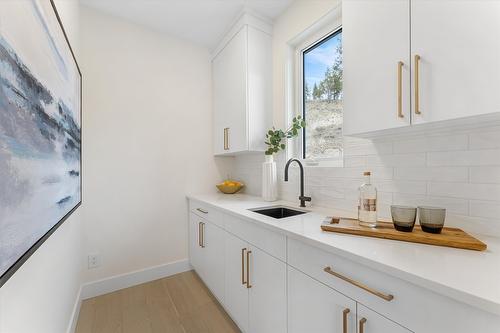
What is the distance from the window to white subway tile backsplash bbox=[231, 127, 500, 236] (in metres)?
0.25

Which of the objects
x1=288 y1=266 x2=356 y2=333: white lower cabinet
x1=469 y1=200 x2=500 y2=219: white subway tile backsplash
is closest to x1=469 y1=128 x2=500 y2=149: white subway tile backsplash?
x1=469 y1=200 x2=500 y2=219: white subway tile backsplash

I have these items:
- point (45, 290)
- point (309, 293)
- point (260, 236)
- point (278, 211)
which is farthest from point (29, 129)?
point (278, 211)

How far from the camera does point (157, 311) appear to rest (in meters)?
1.83

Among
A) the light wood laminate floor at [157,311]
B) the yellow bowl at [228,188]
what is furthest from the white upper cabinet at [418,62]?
the light wood laminate floor at [157,311]

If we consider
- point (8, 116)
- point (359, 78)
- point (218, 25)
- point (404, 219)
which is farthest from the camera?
point (218, 25)

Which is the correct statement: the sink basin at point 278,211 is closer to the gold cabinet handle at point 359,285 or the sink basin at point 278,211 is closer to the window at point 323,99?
the window at point 323,99

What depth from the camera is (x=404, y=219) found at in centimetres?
98

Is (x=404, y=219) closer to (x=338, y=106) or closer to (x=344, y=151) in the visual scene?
(x=344, y=151)

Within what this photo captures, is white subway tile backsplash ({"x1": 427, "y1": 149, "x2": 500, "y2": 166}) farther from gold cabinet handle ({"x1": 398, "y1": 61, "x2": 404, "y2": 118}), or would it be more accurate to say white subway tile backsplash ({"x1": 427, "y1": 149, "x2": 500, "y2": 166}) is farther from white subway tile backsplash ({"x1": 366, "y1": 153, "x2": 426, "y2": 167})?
gold cabinet handle ({"x1": 398, "y1": 61, "x2": 404, "y2": 118})

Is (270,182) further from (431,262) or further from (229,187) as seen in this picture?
(431,262)

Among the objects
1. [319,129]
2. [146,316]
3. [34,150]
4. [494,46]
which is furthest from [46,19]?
Answer: [146,316]

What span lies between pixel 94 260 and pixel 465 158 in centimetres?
279

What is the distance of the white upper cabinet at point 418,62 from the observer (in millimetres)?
765

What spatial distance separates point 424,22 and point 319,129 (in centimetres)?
104
